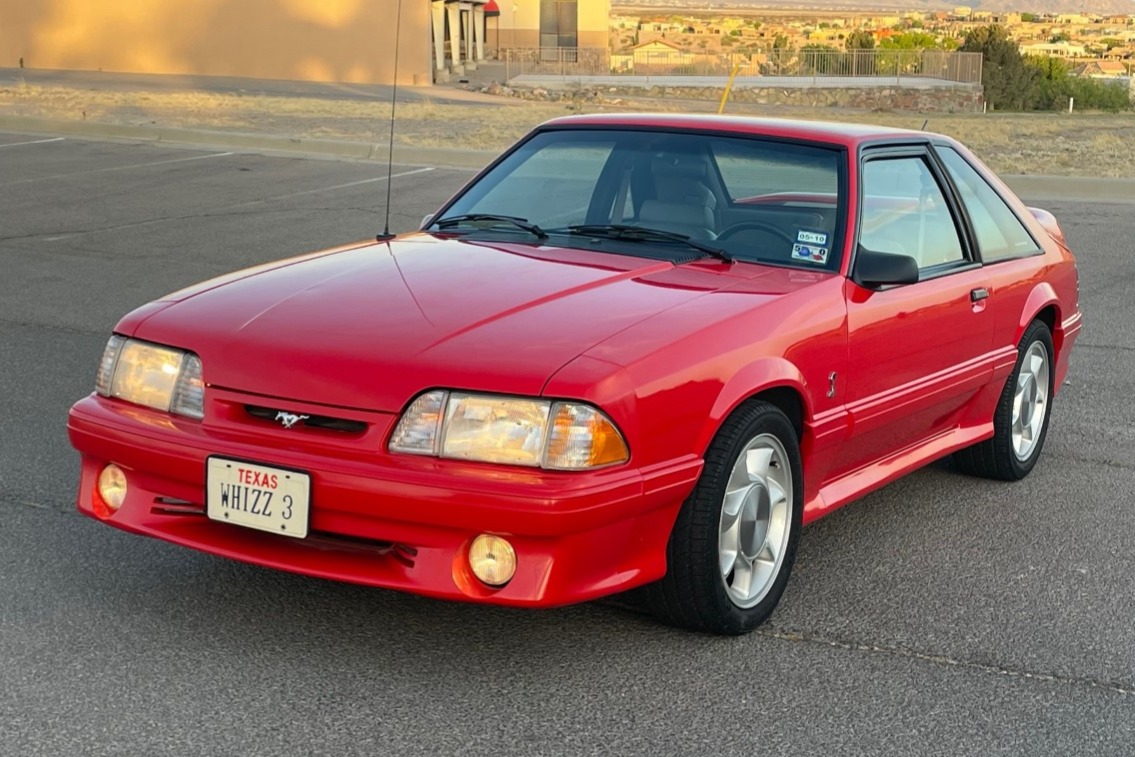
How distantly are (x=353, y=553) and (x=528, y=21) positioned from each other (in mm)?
66396

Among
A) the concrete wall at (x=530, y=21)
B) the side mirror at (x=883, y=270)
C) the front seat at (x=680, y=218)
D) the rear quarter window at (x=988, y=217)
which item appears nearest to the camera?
the side mirror at (x=883, y=270)

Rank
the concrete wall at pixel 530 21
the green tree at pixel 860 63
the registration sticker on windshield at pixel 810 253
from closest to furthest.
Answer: the registration sticker on windshield at pixel 810 253, the green tree at pixel 860 63, the concrete wall at pixel 530 21

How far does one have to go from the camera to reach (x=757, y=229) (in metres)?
4.91

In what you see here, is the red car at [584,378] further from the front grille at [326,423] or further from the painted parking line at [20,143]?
the painted parking line at [20,143]

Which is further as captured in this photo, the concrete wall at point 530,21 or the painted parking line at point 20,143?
the concrete wall at point 530,21

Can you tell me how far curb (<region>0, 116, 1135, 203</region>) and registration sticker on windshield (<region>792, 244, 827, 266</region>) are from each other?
513 inches

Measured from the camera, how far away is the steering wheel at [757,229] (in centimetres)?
487

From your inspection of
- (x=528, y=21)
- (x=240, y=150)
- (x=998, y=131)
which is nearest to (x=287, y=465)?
(x=240, y=150)

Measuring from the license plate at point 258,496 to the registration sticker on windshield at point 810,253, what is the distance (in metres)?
1.89

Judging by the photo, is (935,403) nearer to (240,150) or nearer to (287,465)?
(287,465)

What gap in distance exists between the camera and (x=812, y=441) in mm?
4410

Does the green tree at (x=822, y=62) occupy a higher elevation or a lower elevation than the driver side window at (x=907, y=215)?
higher

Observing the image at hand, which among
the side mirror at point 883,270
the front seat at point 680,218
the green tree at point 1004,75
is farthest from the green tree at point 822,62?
the side mirror at point 883,270

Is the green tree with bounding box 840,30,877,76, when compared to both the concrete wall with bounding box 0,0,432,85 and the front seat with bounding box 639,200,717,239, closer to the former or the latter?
the concrete wall with bounding box 0,0,432,85
